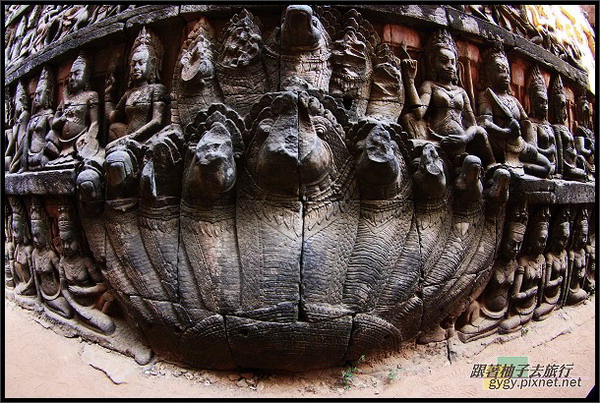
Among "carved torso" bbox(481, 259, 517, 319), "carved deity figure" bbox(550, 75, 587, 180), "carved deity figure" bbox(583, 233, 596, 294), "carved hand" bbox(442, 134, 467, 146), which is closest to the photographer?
"carved hand" bbox(442, 134, 467, 146)

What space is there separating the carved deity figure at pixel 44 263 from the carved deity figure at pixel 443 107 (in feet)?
11.1

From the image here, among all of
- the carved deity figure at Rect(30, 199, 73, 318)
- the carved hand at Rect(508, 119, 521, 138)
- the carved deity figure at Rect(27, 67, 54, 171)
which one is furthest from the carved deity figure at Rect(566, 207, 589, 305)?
the carved deity figure at Rect(27, 67, 54, 171)

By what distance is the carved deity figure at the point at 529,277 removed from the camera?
3.95 meters

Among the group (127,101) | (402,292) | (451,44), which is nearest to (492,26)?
(451,44)

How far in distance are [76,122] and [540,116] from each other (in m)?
4.49

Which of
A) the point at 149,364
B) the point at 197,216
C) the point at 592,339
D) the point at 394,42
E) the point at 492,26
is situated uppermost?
the point at 492,26

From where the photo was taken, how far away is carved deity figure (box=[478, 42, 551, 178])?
3766 mm

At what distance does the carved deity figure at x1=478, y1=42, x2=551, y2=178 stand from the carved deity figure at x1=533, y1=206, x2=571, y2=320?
637mm

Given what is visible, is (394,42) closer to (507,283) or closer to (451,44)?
(451,44)

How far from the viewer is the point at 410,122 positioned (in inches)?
141

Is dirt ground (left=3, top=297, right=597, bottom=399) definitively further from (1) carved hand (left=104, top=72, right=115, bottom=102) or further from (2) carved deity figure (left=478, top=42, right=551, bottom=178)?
(1) carved hand (left=104, top=72, right=115, bottom=102)

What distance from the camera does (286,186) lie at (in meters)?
3.09

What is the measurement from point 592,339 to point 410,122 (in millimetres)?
2716

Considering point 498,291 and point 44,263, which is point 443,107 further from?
point 44,263
